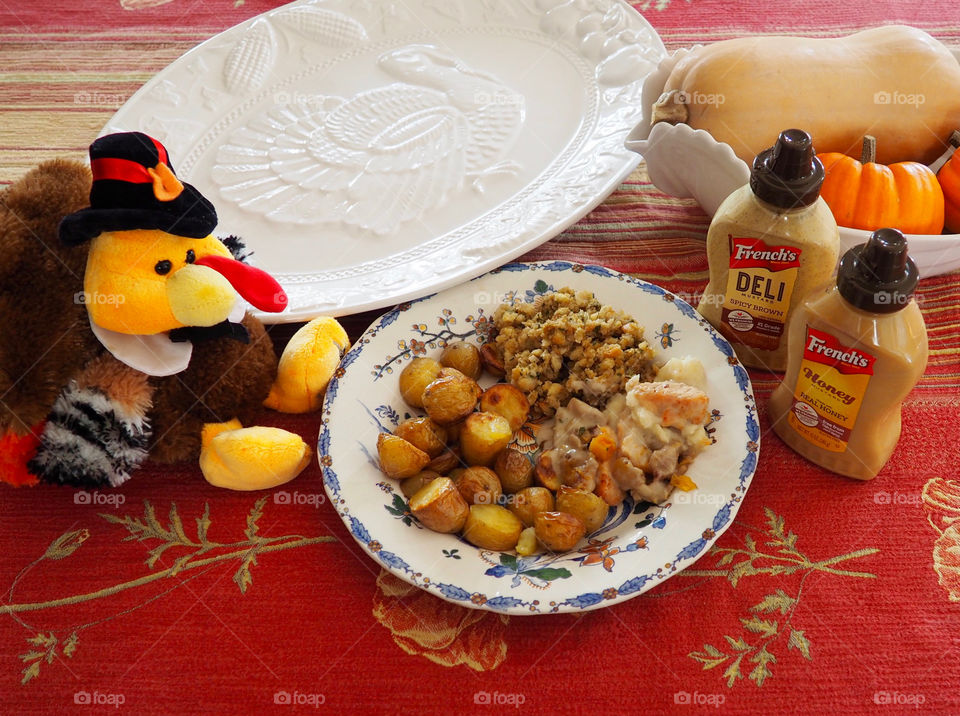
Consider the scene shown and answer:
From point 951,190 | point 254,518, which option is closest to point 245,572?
point 254,518

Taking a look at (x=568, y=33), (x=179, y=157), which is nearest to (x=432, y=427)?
(x=179, y=157)

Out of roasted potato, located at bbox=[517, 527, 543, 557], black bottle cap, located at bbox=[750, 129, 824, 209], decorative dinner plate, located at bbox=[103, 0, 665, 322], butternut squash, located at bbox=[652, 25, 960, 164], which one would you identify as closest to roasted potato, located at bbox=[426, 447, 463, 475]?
roasted potato, located at bbox=[517, 527, 543, 557]

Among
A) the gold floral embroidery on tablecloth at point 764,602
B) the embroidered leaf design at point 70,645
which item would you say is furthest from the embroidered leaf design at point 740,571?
the embroidered leaf design at point 70,645

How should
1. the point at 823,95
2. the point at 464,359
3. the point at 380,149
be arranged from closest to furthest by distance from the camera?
1. the point at 464,359
2. the point at 823,95
3. the point at 380,149

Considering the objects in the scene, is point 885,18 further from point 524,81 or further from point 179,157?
point 179,157

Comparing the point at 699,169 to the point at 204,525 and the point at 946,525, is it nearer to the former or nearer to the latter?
the point at 946,525
